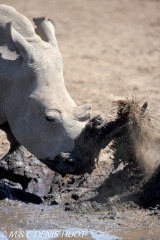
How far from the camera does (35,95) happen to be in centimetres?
815

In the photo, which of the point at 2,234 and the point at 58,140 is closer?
the point at 2,234

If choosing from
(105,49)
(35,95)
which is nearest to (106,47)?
(105,49)

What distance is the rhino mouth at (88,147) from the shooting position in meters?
7.68

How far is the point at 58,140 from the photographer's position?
315 inches

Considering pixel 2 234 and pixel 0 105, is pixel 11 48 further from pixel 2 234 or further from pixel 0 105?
pixel 2 234

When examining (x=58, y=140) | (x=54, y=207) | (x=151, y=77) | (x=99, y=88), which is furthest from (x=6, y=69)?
(x=151, y=77)

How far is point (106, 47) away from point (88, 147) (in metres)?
7.51

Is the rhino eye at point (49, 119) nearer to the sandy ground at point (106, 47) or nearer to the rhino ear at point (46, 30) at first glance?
the rhino ear at point (46, 30)

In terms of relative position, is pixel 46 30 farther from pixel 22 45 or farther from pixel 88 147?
pixel 88 147

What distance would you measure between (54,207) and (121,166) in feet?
2.69

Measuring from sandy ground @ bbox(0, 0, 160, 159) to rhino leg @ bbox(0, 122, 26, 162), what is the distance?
700mm

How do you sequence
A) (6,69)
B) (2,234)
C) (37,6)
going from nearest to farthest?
(2,234) < (6,69) < (37,6)

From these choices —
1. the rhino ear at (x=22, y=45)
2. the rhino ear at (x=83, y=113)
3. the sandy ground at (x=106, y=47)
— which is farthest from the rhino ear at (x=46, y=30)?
the sandy ground at (x=106, y=47)

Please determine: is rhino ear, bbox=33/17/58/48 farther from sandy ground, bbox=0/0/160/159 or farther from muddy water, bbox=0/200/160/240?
muddy water, bbox=0/200/160/240
